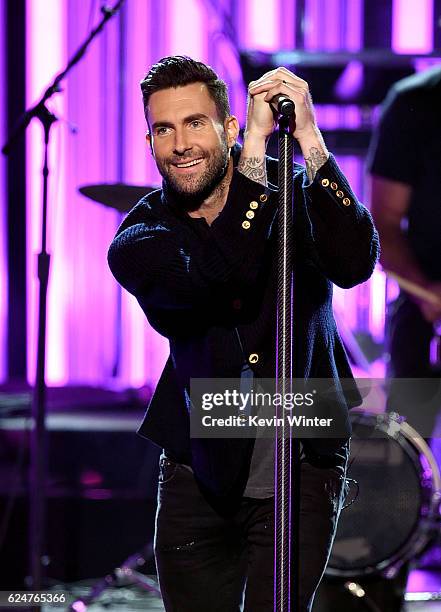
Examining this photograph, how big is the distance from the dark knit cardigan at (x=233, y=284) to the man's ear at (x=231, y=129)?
0.03 m

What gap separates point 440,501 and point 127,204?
1.27 meters

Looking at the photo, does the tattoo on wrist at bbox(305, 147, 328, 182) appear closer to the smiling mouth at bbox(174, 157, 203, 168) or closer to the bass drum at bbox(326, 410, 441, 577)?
the smiling mouth at bbox(174, 157, 203, 168)

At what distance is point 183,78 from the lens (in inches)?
68.2

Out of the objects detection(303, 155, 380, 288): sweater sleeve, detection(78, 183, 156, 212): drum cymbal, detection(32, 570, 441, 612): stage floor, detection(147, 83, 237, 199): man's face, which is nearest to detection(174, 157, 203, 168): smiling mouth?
detection(147, 83, 237, 199): man's face

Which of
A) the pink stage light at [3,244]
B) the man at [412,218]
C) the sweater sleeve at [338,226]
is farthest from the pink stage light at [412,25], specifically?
the sweater sleeve at [338,226]

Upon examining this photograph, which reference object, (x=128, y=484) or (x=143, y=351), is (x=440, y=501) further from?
(x=143, y=351)

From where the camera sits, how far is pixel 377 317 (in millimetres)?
4066

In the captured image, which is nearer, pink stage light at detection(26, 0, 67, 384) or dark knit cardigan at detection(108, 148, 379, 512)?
dark knit cardigan at detection(108, 148, 379, 512)

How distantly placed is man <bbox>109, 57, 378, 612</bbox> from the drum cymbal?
27.2 inches

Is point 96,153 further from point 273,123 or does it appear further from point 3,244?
point 273,123

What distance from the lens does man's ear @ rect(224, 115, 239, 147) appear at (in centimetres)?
180

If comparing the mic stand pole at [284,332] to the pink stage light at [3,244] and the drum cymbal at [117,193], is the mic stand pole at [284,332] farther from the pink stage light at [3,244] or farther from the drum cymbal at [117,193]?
the pink stage light at [3,244]

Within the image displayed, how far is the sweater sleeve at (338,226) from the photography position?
1.58m

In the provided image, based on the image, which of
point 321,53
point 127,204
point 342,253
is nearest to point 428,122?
point 321,53
